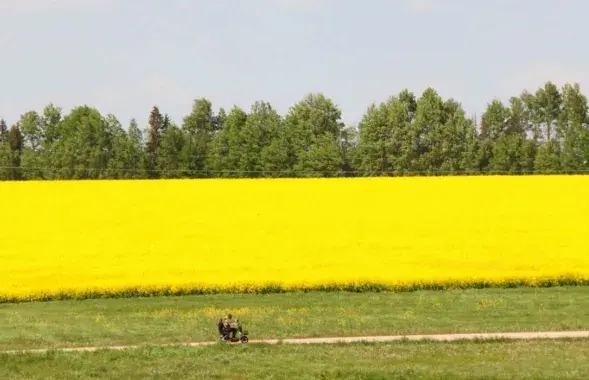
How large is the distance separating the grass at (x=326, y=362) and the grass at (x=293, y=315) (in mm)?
2706

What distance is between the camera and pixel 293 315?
3042cm

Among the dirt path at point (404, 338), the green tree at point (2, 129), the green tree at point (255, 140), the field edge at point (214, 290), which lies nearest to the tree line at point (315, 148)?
the green tree at point (255, 140)

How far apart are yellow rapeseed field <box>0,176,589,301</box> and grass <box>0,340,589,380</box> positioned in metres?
12.1

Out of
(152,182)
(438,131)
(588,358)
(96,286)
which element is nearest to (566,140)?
(438,131)

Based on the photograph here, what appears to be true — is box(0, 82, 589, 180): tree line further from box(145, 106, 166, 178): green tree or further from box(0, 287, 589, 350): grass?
box(0, 287, 589, 350): grass

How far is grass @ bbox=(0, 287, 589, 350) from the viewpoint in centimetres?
2722

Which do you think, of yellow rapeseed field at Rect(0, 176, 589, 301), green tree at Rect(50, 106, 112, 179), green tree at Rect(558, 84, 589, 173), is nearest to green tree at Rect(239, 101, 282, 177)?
green tree at Rect(50, 106, 112, 179)

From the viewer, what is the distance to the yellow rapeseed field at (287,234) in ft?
121

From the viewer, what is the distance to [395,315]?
3023cm

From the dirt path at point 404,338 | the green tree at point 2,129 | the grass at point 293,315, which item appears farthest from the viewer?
the green tree at point 2,129

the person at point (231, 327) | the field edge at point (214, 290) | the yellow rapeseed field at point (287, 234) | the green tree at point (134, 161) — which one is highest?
the green tree at point (134, 161)

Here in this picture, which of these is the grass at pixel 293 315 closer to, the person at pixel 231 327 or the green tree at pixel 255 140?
the person at pixel 231 327

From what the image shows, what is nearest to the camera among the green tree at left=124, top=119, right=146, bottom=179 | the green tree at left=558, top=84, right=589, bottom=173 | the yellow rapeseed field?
the yellow rapeseed field

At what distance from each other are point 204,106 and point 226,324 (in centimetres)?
9376
